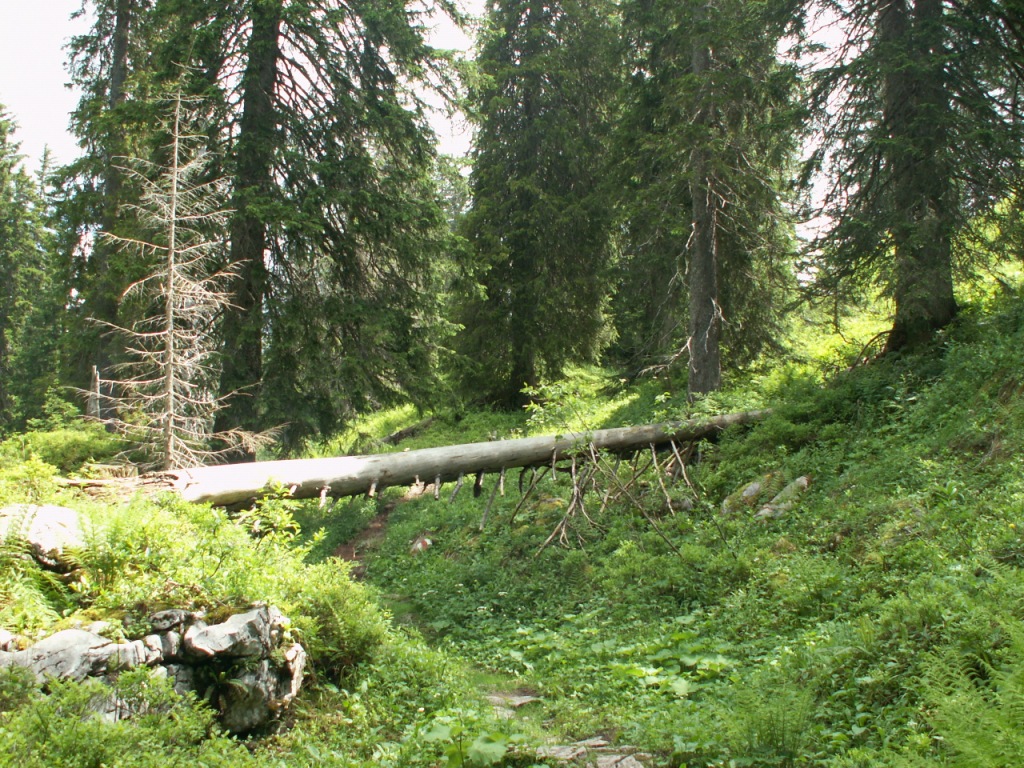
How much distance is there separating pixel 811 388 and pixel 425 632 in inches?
320

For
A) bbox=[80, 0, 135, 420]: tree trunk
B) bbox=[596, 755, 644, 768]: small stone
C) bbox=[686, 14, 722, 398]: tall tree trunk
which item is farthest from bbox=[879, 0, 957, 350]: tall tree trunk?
bbox=[80, 0, 135, 420]: tree trunk

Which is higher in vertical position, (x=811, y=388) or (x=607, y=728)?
(x=811, y=388)

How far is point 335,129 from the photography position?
15.2 meters

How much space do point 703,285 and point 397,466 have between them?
8.03 m

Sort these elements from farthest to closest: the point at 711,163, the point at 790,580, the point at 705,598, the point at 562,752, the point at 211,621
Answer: the point at 711,163, the point at 705,598, the point at 790,580, the point at 211,621, the point at 562,752

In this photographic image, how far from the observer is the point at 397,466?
10062 mm

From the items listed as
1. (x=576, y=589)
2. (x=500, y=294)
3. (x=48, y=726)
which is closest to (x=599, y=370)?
(x=500, y=294)

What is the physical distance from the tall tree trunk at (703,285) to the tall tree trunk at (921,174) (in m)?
3.45

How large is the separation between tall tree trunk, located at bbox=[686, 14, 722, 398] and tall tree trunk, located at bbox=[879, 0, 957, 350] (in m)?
3.45

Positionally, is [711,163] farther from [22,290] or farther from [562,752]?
[22,290]

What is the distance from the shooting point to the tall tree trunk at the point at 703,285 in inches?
575

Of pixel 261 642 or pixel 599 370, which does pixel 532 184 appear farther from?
pixel 261 642

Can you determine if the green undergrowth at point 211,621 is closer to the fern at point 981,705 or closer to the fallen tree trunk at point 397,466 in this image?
the fallen tree trunk at point 397,466

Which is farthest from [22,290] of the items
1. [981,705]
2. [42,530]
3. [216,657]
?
[981,705]
